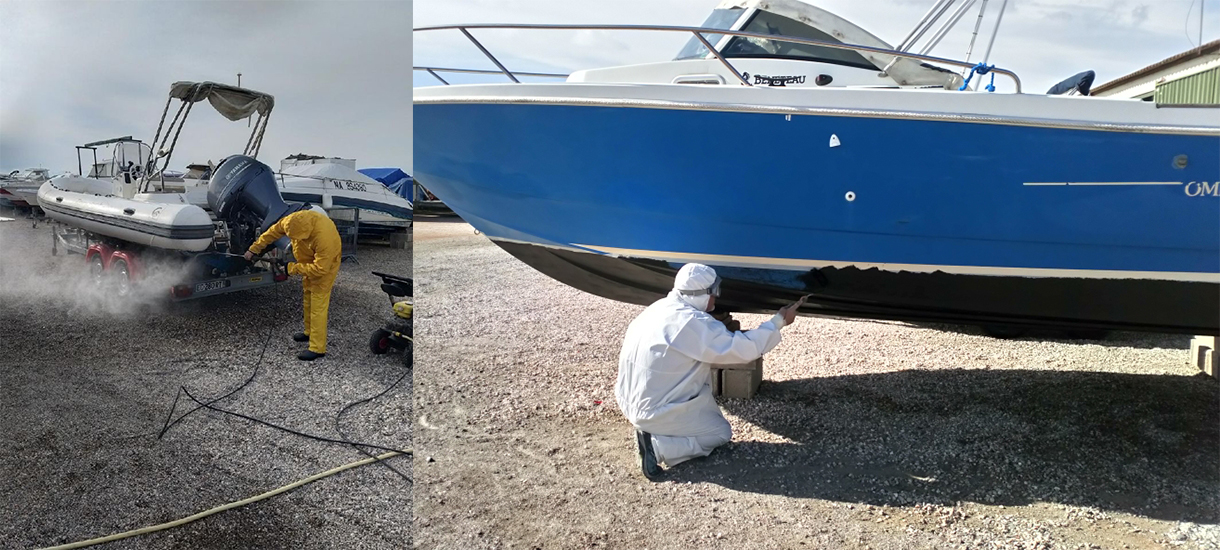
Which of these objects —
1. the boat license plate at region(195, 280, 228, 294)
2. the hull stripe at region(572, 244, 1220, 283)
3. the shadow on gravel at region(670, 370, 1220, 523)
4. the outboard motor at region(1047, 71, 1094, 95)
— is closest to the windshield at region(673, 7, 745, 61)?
the hull stripe at region(572, 244, 1220, 283)

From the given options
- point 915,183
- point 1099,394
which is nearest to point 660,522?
point 915,183

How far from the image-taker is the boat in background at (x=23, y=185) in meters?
4.54

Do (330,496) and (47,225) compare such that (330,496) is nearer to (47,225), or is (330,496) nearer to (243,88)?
(243,88)

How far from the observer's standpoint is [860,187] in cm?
298

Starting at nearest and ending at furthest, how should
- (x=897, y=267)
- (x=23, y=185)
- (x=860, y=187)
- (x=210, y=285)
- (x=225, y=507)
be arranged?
(x=225, y=507) < (x=860, y=187) < (x=897, y=267) < (x=210, y=285) < (x=23, y=185)

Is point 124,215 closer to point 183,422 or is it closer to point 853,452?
point 183,422

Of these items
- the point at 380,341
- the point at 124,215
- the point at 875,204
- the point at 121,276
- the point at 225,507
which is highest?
the point at 875,204

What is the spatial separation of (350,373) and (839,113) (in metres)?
2.81

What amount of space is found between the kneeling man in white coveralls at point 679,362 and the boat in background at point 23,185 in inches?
153

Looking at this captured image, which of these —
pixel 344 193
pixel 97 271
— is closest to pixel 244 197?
pixel 97 271

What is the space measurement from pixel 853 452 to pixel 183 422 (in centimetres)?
289

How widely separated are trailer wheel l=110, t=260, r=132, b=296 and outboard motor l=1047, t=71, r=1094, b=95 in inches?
214

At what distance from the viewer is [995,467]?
2930mm

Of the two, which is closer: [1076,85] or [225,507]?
[225,507]
